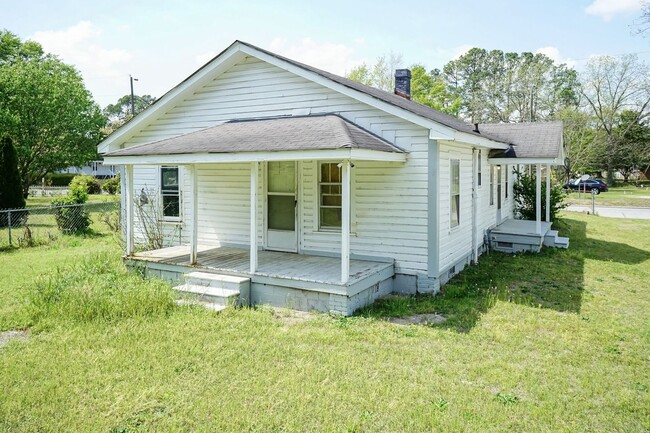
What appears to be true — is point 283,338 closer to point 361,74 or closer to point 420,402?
point 420,402

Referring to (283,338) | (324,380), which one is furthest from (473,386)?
(283,338)

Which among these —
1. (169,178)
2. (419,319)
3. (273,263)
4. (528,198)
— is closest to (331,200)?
(273,263)

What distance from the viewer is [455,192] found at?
360 inches

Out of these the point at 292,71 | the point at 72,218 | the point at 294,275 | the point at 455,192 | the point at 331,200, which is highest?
the point at 292,71

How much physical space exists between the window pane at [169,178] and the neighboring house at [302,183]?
0.08 feet

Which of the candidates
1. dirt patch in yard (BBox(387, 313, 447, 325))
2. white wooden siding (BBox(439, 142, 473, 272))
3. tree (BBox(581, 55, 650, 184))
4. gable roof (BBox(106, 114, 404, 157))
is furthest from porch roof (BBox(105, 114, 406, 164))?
tree (BBox(581, 55, 650, 184))

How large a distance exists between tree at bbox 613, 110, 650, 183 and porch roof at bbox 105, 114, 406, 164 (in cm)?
4598

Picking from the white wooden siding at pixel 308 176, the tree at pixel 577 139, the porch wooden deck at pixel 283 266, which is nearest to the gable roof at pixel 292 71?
the white wooden siding at pixel 308 176

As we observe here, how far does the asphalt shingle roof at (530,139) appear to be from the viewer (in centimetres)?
1300

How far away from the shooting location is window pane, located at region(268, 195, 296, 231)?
9.23m

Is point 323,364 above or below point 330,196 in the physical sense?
below

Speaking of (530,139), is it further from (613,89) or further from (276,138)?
(613,89)

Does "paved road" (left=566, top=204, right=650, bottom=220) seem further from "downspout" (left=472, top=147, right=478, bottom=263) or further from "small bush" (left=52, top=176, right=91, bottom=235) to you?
"small bush" (left=52, top=176, right=91, bottom=235)

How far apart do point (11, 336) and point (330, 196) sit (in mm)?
5505
